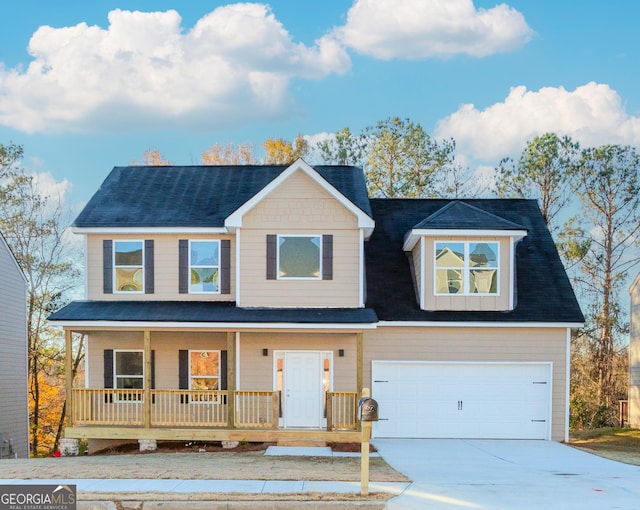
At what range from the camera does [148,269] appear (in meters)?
17.8

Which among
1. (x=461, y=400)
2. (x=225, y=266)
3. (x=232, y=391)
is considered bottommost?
(x=461, y=400)

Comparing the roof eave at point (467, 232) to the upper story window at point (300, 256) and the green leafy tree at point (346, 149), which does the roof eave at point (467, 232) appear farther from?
the green leafy tree at point (346, 149)

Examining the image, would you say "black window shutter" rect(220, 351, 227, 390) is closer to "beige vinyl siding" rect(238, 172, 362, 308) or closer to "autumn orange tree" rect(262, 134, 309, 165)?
"beige vinyl siding" rect(238, 172, 362, 308)

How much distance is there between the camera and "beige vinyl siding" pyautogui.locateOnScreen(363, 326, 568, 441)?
1767cm

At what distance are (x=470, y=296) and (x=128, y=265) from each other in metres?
8.72

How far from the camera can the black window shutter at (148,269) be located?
1778cm

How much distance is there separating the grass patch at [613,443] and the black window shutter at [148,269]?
1133cm

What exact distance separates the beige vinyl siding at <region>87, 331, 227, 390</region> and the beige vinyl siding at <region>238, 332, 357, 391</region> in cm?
79

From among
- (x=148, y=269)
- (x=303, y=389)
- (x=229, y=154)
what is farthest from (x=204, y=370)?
(x=229, y=154)

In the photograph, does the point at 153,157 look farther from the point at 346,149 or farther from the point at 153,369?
the point at 153,369

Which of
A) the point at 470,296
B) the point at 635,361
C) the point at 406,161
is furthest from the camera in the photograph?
the point at 406,161

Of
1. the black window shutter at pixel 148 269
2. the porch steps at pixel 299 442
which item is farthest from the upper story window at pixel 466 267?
the black window shutter at pixel 148 269

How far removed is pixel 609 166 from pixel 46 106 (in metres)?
23.5

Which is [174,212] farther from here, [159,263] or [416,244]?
[416,244]
